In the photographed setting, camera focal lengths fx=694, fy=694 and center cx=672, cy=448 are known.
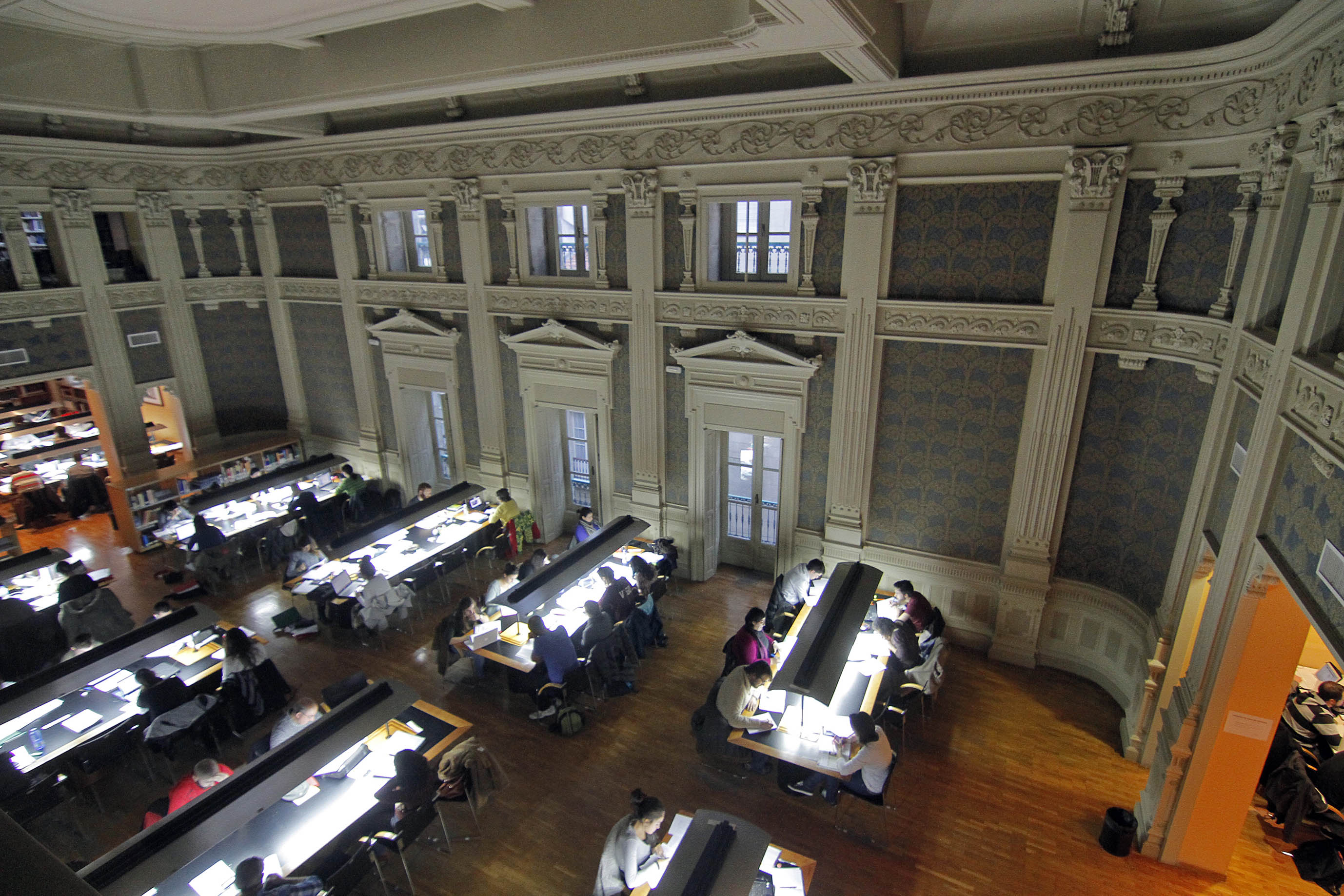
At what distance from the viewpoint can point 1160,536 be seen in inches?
258

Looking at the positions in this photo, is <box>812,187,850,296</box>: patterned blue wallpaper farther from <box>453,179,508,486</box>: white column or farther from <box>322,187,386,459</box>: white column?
<box>322,187,386,459</box>: white column

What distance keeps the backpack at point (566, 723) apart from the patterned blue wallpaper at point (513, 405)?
4.64 m

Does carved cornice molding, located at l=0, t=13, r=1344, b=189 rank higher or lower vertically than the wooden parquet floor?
higher

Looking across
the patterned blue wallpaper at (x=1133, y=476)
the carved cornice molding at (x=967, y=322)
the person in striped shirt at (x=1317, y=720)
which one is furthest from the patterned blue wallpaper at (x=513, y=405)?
the person in striped shirt at (x=1317, y=720)

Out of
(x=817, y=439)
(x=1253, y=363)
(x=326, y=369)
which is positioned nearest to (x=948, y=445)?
(x=817, y=439)

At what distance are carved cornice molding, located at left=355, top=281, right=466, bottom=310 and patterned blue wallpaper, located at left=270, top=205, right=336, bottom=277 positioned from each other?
0.87 metres

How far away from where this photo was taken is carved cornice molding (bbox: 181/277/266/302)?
11938 millimetres

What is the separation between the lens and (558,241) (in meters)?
9.64

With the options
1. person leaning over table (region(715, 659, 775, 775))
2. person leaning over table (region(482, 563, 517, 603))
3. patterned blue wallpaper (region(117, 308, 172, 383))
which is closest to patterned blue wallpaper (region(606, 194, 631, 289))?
person leaning over table (region(482, 563, 517, 603))

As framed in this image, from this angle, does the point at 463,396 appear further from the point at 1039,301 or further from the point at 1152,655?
the point at 1152,655

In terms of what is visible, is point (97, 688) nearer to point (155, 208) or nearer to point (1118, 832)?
point (155, 208)

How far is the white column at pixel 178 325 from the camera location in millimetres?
11414

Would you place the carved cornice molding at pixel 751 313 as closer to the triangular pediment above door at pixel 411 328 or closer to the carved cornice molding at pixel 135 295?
the triangular pediment above door at pixel 411 328

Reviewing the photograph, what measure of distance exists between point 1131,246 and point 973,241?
53.5 inches
